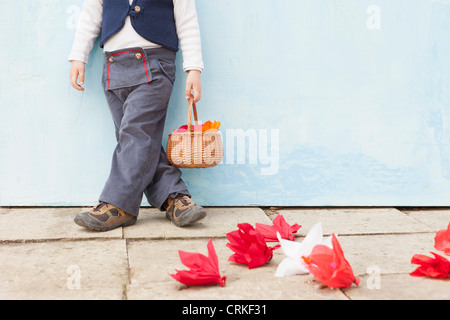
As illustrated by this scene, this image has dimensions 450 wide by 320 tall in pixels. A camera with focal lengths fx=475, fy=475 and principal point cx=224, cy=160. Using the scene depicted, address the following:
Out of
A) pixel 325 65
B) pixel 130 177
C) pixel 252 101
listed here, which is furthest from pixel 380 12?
pixel 130 177

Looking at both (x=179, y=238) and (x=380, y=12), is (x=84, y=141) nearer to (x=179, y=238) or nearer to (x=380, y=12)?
(x=179, y=238)

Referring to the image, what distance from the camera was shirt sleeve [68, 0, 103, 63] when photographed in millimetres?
2023

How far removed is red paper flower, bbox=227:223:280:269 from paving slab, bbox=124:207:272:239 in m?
0.41

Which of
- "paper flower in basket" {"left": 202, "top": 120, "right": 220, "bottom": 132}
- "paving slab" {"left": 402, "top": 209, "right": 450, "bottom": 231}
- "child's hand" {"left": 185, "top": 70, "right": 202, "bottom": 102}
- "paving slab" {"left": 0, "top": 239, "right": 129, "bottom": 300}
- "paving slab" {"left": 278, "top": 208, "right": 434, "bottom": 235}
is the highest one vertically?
"child's hand" {"left": 185, "top": 70, "right": 202, "bottom": 102}

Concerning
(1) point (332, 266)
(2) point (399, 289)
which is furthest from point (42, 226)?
(2) point (399, 289)

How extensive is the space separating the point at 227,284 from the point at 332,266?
28 centimetres

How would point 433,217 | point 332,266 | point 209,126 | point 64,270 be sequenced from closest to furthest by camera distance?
point 332,266 < point 64,270 < point 209,126 < point 433,217

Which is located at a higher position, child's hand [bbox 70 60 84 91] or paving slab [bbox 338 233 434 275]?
child's hand [bbox 70 60 84 91]

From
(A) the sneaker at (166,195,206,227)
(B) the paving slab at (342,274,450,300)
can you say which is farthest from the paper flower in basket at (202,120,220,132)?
(B) the paving slab at (342,274,450,300)

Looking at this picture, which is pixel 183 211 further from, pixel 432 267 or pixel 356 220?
pixel 432 267

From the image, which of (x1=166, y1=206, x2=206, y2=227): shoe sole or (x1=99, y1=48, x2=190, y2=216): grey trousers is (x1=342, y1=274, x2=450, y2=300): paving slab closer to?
(x1=166, y1=206, x2=206, y2=227): shoe sole

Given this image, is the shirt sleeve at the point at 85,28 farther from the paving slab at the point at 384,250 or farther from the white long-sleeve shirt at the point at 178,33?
the paving slab at the point at 384,250

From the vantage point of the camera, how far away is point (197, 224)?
6.43 feet

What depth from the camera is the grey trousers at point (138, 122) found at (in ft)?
6.27
